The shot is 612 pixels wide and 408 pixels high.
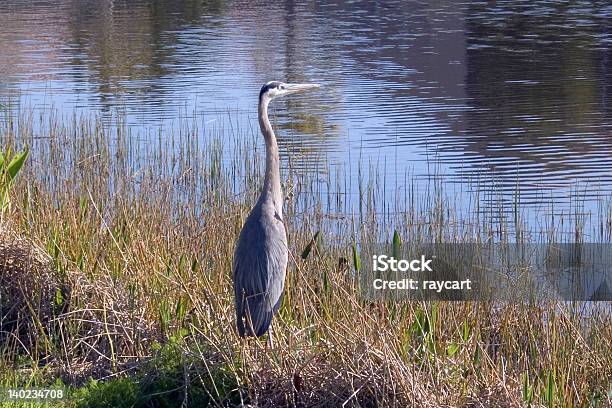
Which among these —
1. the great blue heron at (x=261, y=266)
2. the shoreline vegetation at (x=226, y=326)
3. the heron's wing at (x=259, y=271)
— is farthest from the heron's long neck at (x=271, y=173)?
the shoreline vegetation at (x=226, y=326)

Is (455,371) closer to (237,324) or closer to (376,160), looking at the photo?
(237,324)

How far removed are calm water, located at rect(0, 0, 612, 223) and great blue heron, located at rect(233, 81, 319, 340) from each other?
3262mm

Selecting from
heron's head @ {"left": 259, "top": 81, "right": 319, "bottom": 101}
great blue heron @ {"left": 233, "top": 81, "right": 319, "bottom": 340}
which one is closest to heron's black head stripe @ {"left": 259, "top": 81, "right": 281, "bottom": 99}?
heron's head @ {"left": 259, "top": 81, "right": 319, "bottom": 101}

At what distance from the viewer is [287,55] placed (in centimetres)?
1689

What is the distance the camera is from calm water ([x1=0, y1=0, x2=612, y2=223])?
30.0ft

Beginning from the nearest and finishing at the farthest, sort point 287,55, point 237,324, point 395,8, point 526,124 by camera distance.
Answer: point 237,324, point 526,124, point 287,55, point 395,8

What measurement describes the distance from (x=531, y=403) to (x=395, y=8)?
2467 cm

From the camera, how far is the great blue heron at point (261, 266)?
4.01 meters

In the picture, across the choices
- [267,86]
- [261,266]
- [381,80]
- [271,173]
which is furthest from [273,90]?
[381,80]

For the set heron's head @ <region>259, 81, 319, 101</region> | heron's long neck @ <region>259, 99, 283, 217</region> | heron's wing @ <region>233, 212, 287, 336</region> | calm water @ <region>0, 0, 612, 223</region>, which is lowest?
calm water @ <region>0, 0, 612, 223</region>

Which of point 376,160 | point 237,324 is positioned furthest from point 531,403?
point 376,160

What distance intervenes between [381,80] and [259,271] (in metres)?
10.2

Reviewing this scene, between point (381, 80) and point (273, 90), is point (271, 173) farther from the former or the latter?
point (381, 80)

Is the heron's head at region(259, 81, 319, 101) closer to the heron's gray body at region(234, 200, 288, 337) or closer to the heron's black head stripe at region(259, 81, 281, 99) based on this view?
the heron's black head stripe at region(259, 81, 281, 99)
